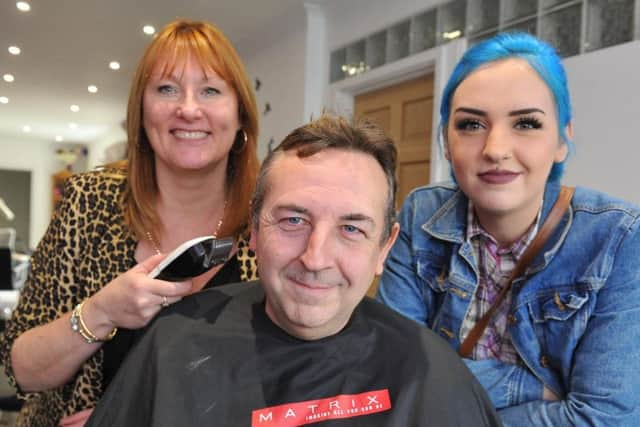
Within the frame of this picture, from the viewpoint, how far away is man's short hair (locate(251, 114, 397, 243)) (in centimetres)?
105

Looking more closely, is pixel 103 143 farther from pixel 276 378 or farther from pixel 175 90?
pixel 276 378

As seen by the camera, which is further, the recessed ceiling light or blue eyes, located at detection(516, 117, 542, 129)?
the recessed ceiling light

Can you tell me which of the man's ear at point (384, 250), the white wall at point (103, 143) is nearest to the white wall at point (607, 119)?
the man's ear at point (384, 250)

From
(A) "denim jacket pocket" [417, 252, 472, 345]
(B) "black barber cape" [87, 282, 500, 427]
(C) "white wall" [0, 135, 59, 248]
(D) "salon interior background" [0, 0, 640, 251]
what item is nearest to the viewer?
(B) "black barber cape" [87, 282, 500, 427]

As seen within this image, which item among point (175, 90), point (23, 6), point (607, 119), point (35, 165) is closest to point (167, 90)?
point (175, 90)

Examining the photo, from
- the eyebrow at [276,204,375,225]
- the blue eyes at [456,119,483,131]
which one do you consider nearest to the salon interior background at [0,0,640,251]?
the blue eyes at [456,119,483,131]

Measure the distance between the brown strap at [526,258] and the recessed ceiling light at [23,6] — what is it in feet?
16.0

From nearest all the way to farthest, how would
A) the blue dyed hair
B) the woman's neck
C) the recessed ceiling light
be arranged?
1. the blue dyed hair
2. the woman's neck
3. the recessed ceiling light

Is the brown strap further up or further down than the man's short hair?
further down

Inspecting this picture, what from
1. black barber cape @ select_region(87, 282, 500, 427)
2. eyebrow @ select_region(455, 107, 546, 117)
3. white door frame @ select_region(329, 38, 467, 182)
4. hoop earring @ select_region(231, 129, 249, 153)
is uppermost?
white door frame @ select_region(329, 38, 467, 182)

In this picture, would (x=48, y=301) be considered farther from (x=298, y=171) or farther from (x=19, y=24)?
(x=19, y=24)

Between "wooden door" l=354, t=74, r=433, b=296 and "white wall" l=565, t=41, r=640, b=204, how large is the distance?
119 cm

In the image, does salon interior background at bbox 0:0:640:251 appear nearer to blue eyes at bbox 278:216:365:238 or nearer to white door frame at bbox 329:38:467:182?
white door frame at bbox 329:38:467:182

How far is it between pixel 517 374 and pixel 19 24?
5637 millimetres
